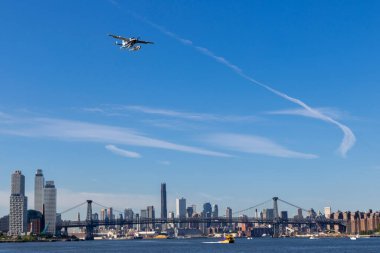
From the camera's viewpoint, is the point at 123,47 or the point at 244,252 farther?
the point at 244,252

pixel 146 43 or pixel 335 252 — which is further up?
pixel 146 43

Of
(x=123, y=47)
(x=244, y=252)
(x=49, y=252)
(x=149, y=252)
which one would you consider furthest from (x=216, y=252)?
(x=123, y=47)

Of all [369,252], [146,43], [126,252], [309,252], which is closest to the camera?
[146,43]

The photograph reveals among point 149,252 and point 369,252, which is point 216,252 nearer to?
point 149,252

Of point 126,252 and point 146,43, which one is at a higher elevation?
point 146,43

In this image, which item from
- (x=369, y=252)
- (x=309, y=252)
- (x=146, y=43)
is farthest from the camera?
(x=309, y=252)

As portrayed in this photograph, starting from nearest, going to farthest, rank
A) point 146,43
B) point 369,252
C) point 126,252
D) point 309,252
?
point 146,43 → point 369,252 → point 309,252 → point 126,252

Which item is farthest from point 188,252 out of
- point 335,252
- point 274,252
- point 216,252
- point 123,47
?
point 123,47

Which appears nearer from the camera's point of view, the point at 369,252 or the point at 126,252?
the point at 369,252

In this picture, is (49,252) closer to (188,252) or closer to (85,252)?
(85,252)
